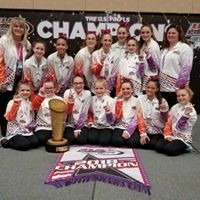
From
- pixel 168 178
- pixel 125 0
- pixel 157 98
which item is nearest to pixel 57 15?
pixel 125 0

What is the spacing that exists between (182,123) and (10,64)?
6.51ft

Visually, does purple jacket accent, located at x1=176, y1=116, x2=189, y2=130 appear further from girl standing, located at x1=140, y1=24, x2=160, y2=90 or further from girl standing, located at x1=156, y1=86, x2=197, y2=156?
girl standing, located at x1=140, y1=24, x2=160, y2=90

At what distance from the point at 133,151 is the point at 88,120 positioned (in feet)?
2.37

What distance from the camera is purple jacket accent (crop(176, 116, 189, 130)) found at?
4.11 metres

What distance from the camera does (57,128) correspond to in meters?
4.09

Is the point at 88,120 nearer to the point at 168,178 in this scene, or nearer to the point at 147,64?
the point at 147,64

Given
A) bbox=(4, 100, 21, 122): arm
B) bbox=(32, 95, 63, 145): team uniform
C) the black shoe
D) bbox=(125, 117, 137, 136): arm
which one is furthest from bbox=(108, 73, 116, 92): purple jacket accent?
the black shoe

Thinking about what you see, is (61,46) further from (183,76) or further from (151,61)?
(183,76)

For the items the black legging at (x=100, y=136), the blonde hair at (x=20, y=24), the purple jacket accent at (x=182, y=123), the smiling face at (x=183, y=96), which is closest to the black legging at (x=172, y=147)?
the purple jacket accent at (x=182, y=123)

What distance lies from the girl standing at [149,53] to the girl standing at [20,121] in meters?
1.31

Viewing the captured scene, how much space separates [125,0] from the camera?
6.36 m

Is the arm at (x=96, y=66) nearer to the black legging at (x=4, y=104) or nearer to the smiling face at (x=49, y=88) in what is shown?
the smiling face at (x=49, y=88)

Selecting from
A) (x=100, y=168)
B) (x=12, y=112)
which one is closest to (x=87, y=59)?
(x=12, y=112)

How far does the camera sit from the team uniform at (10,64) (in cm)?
452
